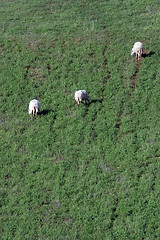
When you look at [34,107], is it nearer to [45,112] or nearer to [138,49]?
[45,112]

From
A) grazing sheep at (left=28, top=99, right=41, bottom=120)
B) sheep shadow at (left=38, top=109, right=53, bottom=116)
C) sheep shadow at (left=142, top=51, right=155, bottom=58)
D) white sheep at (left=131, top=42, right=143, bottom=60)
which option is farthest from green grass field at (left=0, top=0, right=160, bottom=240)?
white sheep at (left=131, top=42, right=143, bottom=60)

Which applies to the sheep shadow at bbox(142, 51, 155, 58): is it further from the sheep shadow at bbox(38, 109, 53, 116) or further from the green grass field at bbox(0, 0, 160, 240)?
the sheep shadow at bbox(38, 109, 53, 116)

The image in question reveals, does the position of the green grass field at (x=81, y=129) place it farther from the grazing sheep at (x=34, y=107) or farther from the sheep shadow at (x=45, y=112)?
the grazing sheep at (x=34, y=107)

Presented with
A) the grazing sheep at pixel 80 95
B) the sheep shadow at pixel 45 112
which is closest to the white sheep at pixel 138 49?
the grazing sheep at pixel 80 95

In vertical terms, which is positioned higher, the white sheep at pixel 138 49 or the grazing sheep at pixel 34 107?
the white sheep at pixel 138 49

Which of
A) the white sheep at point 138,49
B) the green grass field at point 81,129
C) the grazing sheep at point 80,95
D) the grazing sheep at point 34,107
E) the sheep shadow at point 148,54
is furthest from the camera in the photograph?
the sheep shadow at point 148,54

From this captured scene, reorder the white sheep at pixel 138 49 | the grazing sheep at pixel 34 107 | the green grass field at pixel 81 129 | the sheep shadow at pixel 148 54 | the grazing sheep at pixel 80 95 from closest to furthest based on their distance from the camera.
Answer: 1. the green grass field at pixel 81 129
2. the grazing sheep at pixel 34 107
3. the grazing sheep at pixel 80 95
4. the white sheep at pixel 138 49
5. the sheep shadow at pixel 148 54

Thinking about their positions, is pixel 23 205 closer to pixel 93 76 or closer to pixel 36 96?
pixel 36 96

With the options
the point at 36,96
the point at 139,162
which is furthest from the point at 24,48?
the point at 139,162
